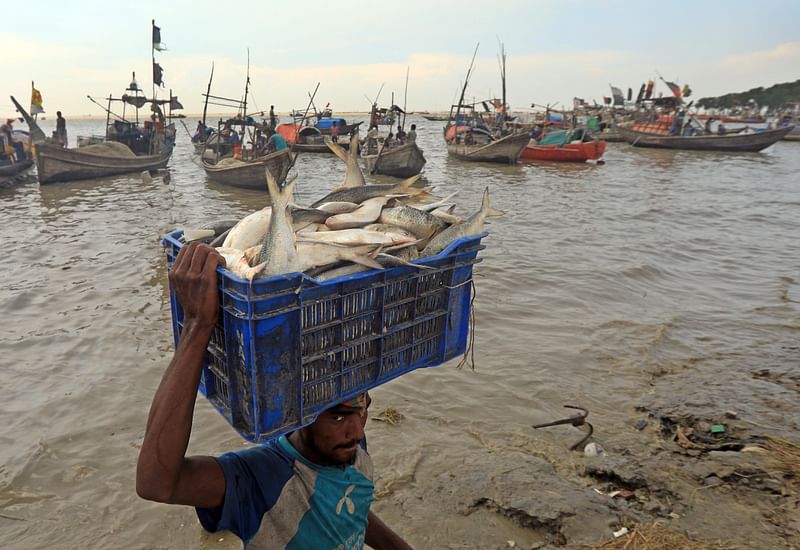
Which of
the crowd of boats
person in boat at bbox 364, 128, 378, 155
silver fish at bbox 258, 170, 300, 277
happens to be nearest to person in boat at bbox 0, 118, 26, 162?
the crowd of boats

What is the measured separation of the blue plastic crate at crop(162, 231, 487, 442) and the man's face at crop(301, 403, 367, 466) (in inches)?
3.0

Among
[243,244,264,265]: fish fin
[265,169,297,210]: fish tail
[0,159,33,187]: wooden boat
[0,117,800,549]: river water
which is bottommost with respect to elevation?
[0,117,800,549]: river water

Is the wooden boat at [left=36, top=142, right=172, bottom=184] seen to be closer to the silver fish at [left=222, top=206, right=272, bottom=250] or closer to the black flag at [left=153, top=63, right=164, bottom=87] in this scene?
the black flag at [left=153, top=63, right=164, bottom=87]

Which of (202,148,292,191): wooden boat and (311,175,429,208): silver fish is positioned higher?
(311,175,429,208): silver fish

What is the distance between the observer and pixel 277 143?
17.8 metres

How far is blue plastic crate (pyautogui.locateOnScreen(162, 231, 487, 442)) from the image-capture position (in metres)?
1.42

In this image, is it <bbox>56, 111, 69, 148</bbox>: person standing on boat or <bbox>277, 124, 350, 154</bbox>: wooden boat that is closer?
<bbox>56, 111, 69, 148</bbox>: person standing on boat

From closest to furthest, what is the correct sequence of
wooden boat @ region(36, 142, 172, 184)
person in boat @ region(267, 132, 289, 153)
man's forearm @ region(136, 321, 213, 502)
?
man's forearm @ region(136, 321, 213, 502)
wooden boat @ region(36, 142, 172, 184)
person in boat @ region(267, 132, 289, 153)

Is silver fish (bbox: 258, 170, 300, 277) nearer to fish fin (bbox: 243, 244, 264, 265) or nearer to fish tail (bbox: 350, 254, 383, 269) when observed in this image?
fish fin (bbox: 243, 244, 264, 265)

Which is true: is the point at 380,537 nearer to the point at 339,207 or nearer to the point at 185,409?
the point at 185,409

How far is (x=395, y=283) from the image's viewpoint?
5.85 feet

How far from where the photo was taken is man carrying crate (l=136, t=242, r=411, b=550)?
1.27 m

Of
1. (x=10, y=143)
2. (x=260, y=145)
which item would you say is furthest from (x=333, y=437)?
(x=10, y=143)

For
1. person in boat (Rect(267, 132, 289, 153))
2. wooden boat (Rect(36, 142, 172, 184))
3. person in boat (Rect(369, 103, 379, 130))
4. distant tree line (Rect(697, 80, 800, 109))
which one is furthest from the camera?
distant tree line (Rect(697, 80, 800, 109))
